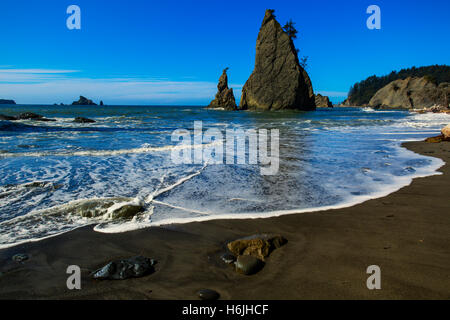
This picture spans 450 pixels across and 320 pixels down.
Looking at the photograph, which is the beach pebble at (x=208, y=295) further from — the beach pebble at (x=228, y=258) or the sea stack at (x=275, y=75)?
the sea stack at (x=275, y=75)

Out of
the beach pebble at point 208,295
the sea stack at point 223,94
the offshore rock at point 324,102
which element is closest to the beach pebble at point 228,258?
the beach pebble at point 208,295

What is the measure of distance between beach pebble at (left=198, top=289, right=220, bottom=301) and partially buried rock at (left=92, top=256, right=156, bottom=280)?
55cm

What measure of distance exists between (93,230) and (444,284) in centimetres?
334

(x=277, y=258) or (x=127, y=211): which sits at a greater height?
(x=127, y=211)

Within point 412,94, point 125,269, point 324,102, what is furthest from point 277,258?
point 324,102

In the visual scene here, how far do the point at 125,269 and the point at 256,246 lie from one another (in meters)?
1.18

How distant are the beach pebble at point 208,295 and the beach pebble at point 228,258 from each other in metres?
0.45

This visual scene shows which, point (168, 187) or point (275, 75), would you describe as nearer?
point (168, 187)

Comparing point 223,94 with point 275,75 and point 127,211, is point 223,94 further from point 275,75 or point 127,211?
point 127,211

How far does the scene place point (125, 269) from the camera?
2.31 metres

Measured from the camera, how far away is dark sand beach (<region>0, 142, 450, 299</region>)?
6.82ft

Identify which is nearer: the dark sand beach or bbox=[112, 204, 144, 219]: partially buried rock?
the dark sand beach

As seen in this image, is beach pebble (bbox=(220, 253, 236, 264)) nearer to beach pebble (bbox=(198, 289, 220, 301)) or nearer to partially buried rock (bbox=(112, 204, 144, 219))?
beach pebble (bbox=(198, 289, 220, 301))

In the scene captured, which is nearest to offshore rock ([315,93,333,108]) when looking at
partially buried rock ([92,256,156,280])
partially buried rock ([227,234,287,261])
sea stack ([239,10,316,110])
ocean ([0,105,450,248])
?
sea stack ([239,10,316,110])
